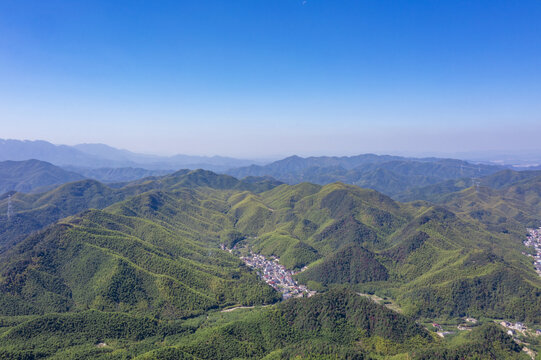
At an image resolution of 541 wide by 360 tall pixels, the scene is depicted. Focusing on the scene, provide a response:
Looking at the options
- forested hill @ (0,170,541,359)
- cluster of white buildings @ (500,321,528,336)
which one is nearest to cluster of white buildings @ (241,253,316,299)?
forested hill @ (0,170,541,359)

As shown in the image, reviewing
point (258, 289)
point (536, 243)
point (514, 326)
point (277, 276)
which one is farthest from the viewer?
point (536, 243)

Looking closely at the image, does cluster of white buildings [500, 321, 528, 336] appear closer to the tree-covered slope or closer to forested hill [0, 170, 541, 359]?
forested hill [0, 170, 541, 359]

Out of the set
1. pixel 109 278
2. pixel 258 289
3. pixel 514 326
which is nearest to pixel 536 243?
pixel 514 326

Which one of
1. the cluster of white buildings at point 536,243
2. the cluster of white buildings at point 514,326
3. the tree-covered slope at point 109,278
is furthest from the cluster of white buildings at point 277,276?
the cluster of white buildings at point 536,243

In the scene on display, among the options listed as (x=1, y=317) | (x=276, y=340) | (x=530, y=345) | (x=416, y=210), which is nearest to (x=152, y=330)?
(x=276, y=340)

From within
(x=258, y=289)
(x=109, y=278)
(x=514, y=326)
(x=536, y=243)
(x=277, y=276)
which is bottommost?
(x=277, y=276)

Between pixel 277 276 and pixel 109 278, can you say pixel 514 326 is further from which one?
pixel 109 278

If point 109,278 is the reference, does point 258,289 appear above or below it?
below
